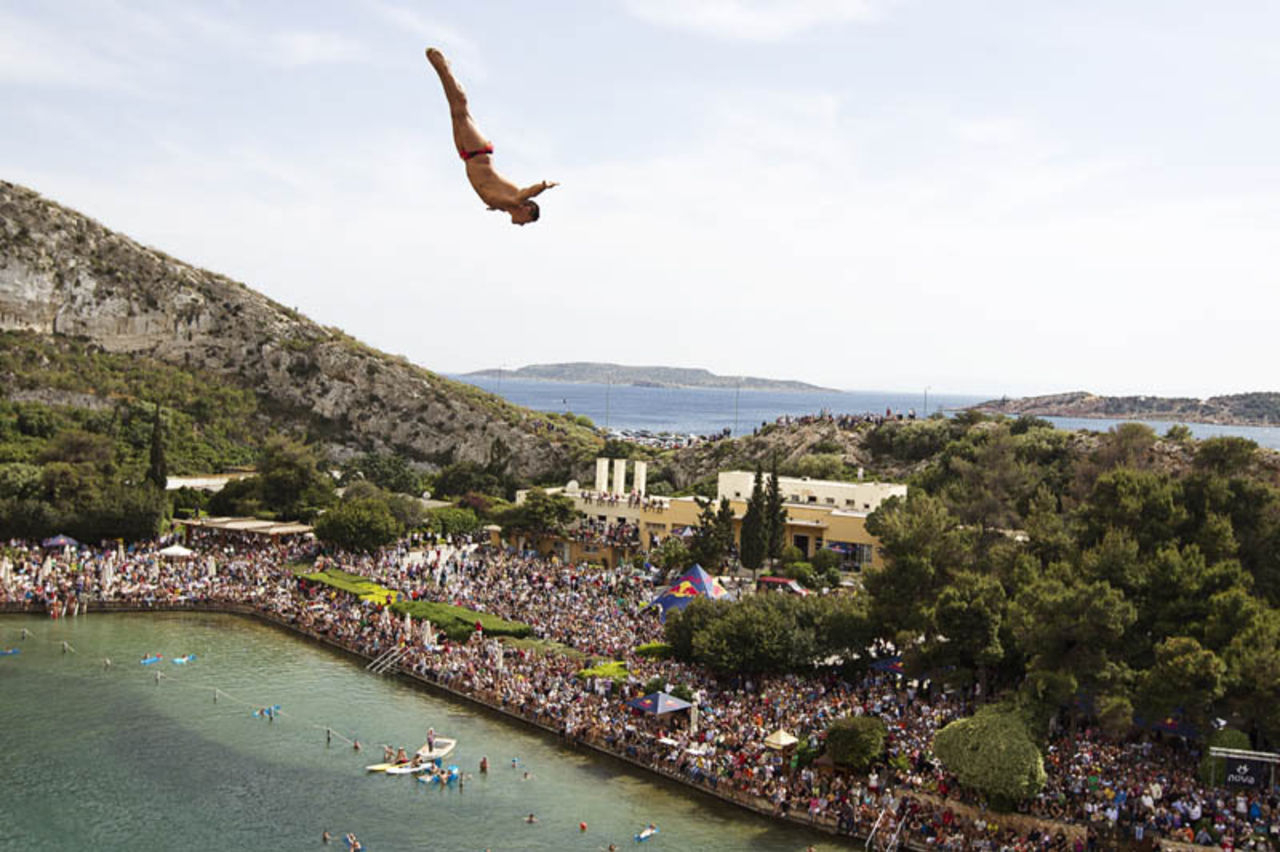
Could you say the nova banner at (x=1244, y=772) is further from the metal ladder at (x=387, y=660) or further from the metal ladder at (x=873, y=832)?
the metal ladder at (x=387, y=660)

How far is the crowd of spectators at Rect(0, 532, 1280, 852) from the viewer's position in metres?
22.1

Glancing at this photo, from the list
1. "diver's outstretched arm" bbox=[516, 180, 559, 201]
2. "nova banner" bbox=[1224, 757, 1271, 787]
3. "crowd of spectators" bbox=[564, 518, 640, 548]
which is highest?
"diver's outstretched arm" bbox=[516, 180, 559, 201]

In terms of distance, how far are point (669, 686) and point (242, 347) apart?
70.6 metres

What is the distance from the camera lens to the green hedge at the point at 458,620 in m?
35.7

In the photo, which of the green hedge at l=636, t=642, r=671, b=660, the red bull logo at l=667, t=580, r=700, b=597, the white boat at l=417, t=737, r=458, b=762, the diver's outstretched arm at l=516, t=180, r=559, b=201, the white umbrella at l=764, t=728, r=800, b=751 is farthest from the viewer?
the red bull logo at l=667, t=580, r=700, b=597

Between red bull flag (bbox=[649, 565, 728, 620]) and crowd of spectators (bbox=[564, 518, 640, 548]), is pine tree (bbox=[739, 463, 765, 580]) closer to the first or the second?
red bull flag (bbox=[649, 565, 728, 620])

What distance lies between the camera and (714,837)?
2348 centimetres

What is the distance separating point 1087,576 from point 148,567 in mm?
34819

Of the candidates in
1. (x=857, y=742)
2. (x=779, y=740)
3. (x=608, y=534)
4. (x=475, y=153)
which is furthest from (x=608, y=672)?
(x=475, y=153)

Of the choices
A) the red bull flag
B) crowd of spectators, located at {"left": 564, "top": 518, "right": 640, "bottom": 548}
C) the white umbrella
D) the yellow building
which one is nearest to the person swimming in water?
the white umbrella

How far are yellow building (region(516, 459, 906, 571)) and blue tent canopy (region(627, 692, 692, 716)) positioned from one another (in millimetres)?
19023

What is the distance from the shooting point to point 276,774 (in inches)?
1026

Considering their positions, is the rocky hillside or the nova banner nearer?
the nova banner

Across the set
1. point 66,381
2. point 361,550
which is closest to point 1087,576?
point 361,550
